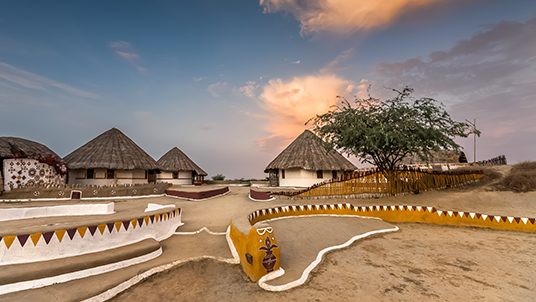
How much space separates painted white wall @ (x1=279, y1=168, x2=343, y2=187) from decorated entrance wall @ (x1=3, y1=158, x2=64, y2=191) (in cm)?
2065

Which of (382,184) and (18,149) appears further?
(18,149)

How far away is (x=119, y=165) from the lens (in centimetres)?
2544

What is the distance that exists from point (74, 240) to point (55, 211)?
8.83 m

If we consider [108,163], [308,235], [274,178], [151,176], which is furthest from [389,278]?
[151,176]

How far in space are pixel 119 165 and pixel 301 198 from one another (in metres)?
17.9

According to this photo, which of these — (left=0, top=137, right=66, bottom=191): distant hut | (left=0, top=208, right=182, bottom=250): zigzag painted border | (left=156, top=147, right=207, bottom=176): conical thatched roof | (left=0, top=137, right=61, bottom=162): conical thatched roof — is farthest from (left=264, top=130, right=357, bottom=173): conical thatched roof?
(left=0, top=137, right=61, bottom=162): conical thatched roof

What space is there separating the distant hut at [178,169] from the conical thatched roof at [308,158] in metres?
11.7

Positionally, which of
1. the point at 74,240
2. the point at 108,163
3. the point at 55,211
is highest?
the point at 108,163

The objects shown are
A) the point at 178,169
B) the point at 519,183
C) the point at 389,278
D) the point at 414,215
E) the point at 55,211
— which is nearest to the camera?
the point at 389,278

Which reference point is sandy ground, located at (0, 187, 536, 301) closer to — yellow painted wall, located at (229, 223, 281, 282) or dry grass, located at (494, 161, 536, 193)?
yellow painted wall, located at (229, 223, 281, 282)

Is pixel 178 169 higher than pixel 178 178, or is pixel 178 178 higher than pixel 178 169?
pixel 178 169

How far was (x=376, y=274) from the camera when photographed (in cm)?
631

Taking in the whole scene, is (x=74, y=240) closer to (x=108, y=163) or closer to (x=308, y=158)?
(x=108, y=163)

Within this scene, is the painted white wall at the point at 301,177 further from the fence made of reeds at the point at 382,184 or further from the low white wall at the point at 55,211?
the low white wall at the point at 55,211
